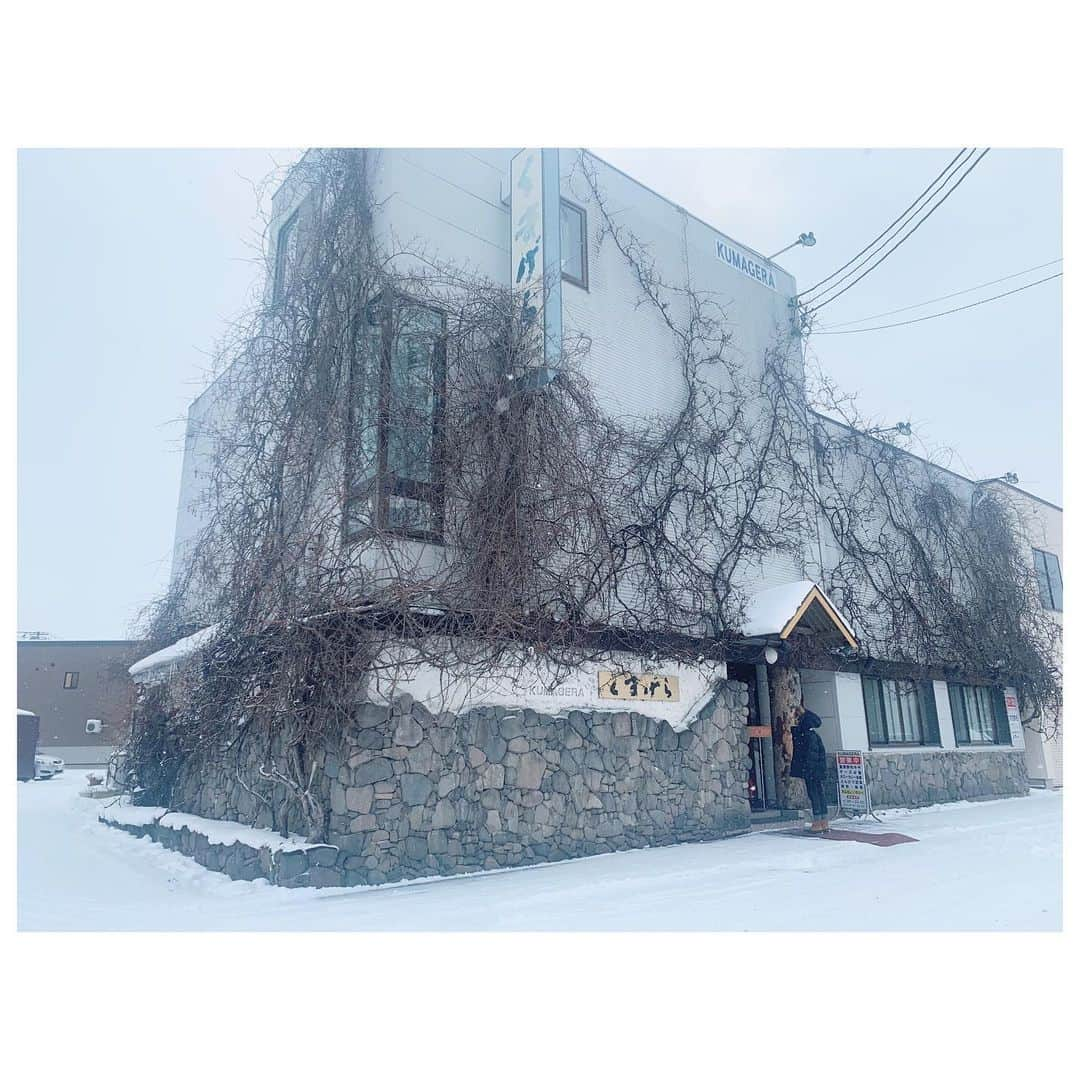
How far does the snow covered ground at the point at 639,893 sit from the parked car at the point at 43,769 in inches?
769

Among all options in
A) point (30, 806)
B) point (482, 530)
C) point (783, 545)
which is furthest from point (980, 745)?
point (30, 806)

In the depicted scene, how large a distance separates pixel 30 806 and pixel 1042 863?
56.5ft

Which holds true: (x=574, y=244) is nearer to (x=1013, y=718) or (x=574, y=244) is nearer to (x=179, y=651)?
(x=179, y=651)

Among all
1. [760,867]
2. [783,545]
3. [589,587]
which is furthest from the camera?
[783,545]

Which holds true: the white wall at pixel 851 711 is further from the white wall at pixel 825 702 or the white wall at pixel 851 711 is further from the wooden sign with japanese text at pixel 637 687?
the wooden sign with japanese text at pixel 637 687

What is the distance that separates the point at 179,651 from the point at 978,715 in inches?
599

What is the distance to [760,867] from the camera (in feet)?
28.8

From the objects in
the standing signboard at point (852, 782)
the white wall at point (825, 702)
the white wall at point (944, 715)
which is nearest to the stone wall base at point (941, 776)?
the white wall at point (944, 715)

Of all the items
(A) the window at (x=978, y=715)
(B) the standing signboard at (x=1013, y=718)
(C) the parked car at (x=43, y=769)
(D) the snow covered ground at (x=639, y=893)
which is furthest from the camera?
(C) the parked car at (x=43, y=769)

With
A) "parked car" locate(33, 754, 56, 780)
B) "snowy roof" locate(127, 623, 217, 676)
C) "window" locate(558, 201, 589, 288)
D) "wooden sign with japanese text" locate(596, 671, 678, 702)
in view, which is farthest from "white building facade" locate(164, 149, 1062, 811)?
"parked car" locate(33, 754, 56, 780)

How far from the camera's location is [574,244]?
38.6 feet

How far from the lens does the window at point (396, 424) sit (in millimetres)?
8883

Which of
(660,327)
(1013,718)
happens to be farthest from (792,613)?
(1013,718)

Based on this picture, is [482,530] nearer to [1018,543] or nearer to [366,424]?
[366,424]
